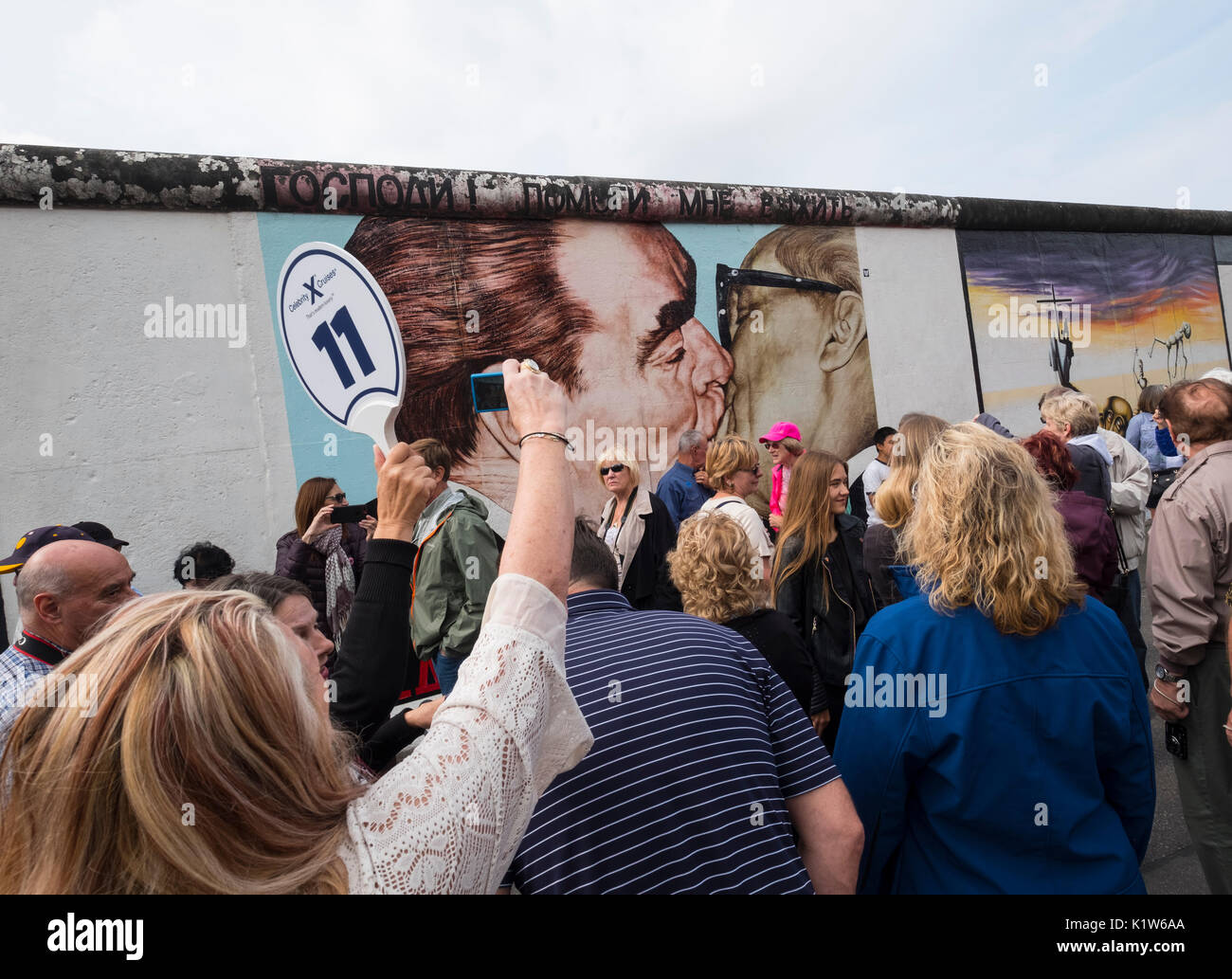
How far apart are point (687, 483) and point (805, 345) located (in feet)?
9.72

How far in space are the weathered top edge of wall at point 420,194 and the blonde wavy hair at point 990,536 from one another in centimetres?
548

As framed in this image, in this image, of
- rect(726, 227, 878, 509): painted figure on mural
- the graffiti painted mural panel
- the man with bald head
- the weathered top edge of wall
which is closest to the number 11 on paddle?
the man with bald head

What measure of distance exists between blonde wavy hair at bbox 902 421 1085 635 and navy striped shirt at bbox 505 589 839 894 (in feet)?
1.74

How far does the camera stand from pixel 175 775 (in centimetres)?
92

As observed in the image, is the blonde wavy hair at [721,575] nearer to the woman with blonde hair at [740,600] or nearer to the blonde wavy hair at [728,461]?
the woman with blonde hair at [740,600]

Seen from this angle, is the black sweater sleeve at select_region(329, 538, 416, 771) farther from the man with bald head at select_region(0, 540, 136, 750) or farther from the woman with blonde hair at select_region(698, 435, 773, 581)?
the woman with blonde hair at select_region(698, 435, 773, 581)

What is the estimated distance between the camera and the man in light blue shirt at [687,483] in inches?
238

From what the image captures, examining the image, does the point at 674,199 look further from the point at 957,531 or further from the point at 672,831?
the point at 672,831

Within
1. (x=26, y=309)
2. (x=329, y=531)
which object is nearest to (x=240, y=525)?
(x=329, y=531)

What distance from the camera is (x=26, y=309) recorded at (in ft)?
17.3

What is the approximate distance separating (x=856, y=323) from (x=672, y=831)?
308 inches

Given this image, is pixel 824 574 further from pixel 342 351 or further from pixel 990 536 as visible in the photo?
pixel 342 351

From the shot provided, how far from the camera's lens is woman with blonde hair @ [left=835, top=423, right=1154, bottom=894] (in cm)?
180

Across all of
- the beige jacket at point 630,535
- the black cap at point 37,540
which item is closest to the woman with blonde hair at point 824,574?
the beige jacket at point 630,535
